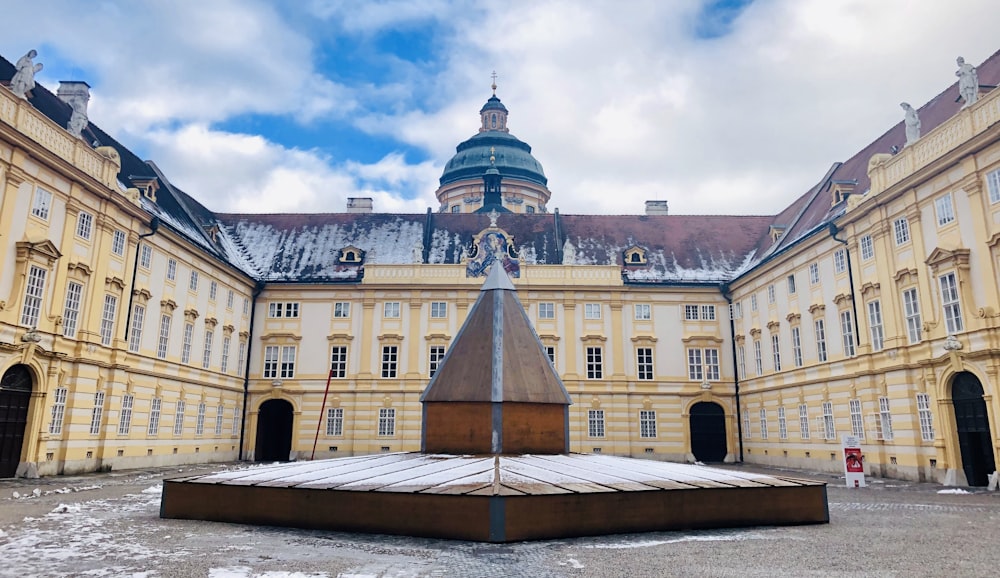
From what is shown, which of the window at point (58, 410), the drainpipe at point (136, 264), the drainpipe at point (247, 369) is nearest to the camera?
the window at point (58, 410)

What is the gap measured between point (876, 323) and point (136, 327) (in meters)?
29.2

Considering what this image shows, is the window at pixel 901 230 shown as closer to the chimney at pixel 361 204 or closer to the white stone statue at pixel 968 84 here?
the white stone statue at pixel 968 84

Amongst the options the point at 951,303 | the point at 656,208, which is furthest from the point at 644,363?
the point at 951,303

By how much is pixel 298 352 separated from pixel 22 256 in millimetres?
17985

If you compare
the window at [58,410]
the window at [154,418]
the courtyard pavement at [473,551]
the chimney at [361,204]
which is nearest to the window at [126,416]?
the window at [154,418]

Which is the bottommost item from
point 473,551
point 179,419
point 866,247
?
point 473,551

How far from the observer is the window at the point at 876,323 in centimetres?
2591

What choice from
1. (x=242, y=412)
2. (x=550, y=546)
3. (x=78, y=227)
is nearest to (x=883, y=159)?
(x=550, y=546)

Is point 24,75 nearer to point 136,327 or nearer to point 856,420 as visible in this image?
point 136,327

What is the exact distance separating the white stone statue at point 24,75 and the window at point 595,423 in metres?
29.0

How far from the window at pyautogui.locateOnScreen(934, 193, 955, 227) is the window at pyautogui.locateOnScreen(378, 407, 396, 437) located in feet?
88.4

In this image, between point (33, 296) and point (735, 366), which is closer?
point (33, 296)

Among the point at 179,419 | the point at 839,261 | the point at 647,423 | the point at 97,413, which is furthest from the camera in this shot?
the point at 647,423

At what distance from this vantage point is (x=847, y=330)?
2802cm
